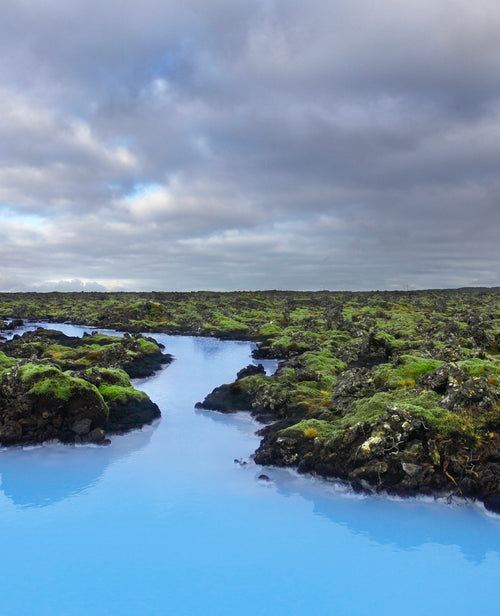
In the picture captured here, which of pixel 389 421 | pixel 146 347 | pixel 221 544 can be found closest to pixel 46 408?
pixel 221 544

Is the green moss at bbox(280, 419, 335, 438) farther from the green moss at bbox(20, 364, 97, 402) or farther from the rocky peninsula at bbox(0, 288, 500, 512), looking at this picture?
the green moss at bbox(20, 364, 97, 402)

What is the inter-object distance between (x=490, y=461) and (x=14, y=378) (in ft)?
64.6

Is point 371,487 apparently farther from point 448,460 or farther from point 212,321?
point 212,321

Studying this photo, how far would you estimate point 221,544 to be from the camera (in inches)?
462

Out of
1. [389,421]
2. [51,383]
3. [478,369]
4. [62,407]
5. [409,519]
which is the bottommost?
[409,519]

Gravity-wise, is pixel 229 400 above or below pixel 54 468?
above

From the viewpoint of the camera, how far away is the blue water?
384 inches

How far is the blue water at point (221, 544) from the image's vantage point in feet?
32.0

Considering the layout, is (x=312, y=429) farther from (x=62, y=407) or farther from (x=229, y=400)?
(x=62, y=407)

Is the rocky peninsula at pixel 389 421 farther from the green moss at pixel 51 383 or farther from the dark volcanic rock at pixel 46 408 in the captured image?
the green moss at pixel 51 383

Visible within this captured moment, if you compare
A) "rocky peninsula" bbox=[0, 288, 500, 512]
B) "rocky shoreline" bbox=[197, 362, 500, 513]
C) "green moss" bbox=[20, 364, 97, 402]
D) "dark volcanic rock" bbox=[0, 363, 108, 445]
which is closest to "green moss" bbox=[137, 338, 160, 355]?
"rocky peninsula" bbox=[0, 288, 500, 512]

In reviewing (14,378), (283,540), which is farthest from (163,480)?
(14,378)

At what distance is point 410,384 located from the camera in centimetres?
2070

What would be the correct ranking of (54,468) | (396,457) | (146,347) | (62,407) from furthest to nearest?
1. (146,347)
2. (62,407)
3. (54,468)
4. (396,457)
